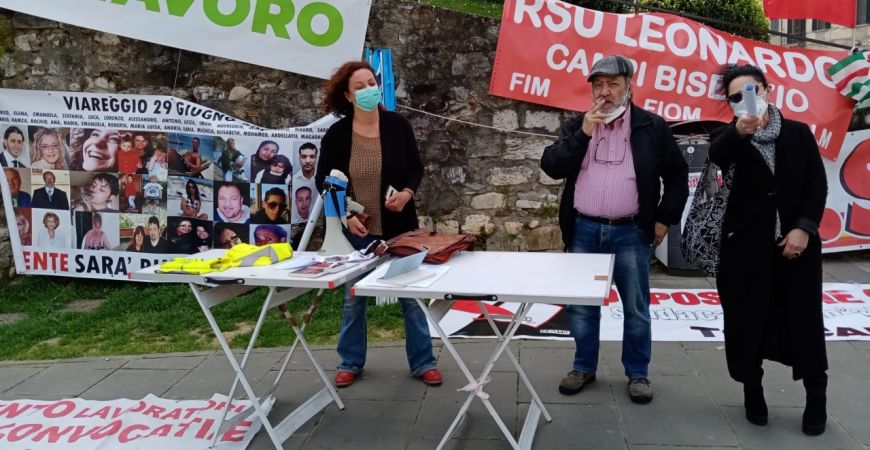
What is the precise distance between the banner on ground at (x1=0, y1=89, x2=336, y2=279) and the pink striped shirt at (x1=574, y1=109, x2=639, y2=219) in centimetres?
280

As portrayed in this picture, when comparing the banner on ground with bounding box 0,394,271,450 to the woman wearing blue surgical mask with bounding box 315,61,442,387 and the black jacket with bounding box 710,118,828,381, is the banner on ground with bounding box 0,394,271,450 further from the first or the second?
the black jacket with bounding box 710,118,828,381

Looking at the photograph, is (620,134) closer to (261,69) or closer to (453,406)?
(453,406)

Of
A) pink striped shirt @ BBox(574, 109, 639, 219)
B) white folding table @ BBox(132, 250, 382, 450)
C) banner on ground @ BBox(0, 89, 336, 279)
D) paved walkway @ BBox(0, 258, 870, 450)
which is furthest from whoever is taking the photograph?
banner on ground @ BBox(0, 89, 336, 279)

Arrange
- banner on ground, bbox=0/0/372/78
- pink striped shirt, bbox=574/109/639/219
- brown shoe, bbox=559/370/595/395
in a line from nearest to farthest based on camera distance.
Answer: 1. pink striped shirt, bbox=574/109/639/219
2. brown shoe, bbox=559/370/595/395
3. banner on ground, bbox=0/0/372/78

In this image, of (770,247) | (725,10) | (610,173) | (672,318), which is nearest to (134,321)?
(610,173)

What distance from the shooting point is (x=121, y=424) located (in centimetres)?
345

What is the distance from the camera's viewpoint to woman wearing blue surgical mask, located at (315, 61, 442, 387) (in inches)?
145

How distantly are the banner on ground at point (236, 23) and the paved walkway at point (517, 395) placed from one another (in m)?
2.55

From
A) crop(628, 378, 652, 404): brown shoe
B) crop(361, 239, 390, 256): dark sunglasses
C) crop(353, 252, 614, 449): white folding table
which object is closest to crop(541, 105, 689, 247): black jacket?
crop(353, 252, 614, 449): white folding table

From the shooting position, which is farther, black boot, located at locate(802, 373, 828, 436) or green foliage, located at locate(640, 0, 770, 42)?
green foliage, located at locate(640, 0, 770, 42)

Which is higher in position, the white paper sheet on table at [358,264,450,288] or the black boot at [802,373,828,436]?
the white paper sheet on table at [358,264,450,288]

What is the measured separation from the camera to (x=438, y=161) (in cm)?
593

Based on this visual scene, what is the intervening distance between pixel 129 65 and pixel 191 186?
1.17m

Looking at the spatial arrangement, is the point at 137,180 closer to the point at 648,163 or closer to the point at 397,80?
the point at 397,80
